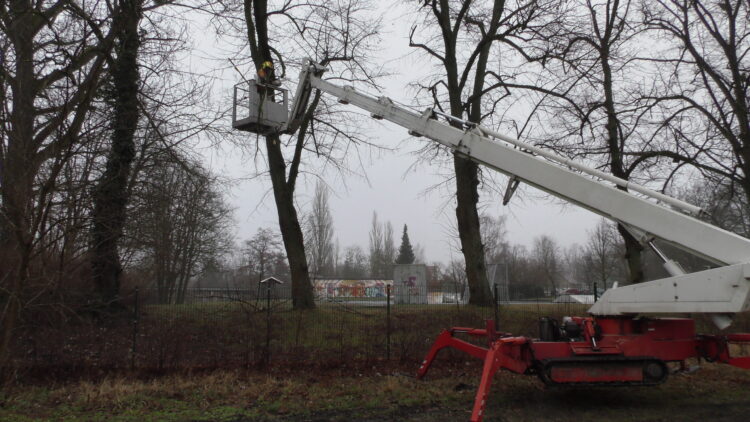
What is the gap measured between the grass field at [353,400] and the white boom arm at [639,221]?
1730mm

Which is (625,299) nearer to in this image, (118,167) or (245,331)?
(245,331)

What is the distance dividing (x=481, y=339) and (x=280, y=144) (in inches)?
369

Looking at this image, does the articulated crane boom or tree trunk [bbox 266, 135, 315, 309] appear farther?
tree trunk [bbox 266, 135, 315, 309]

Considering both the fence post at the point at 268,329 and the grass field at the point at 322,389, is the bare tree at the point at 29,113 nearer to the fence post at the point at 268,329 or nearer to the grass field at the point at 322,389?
the grass field at the point at 322,389

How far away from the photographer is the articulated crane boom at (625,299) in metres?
6.68

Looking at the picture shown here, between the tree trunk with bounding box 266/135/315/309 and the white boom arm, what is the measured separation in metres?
8.42

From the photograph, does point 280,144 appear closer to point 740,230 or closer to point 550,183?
point 550,183

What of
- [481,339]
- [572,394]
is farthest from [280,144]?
[572,394]

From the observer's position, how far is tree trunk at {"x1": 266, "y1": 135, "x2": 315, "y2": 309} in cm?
1666

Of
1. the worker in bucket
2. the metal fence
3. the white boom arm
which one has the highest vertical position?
the worker in bucket

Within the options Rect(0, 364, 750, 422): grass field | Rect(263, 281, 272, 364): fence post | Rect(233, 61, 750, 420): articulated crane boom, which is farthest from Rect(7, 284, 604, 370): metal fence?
Rect(233, 61, 750, 420): articulated crane boom

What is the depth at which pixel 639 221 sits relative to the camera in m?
7.27

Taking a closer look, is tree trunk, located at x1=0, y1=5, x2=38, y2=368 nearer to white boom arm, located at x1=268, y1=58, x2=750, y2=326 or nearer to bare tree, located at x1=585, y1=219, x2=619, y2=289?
white boom arm, located at x1=268, y1=58, x2=750, y2=326

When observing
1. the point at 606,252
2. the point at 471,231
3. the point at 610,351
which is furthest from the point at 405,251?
the point at 610,351
